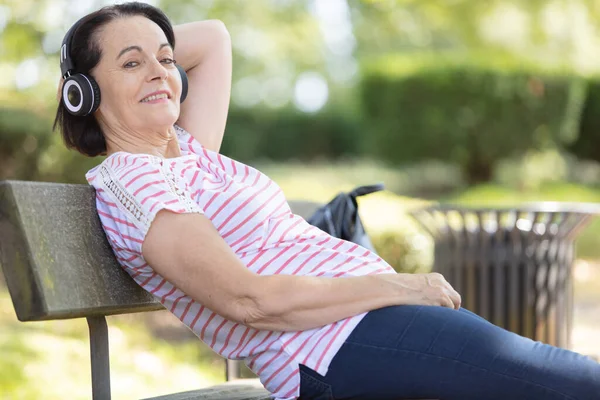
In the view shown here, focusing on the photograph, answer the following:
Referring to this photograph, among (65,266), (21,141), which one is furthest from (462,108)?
(65,266)

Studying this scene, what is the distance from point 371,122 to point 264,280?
1504 centimetres

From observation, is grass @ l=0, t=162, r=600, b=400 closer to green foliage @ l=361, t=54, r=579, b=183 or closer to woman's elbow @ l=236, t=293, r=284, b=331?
woman's elbow @ l=236, t=293, r=284, b=331

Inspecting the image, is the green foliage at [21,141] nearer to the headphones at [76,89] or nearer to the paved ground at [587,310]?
the paved ground at [587,310]

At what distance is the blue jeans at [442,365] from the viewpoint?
1.90m

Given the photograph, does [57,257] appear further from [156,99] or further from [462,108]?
[462,108]

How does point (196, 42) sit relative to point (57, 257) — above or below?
above

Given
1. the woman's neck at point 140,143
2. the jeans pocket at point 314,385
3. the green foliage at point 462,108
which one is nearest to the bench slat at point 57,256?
the woman's neck at point 140,143

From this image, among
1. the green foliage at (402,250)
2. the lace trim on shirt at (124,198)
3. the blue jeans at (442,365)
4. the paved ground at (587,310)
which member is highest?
the lace trim on shirt at (124,198)

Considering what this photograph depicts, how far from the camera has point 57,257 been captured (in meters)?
2.00

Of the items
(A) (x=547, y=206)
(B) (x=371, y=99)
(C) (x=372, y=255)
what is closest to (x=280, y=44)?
(B) (x=371, y=99)

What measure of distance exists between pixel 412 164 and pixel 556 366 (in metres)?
15.8

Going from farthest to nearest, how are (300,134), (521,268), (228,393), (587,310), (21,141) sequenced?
1. (300,134)
2. (587,310)
3. (21,141)
4. (521,268)
5. (228,393)

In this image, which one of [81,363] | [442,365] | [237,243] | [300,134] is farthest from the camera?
[300,134]

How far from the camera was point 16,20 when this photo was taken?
30.1 ft
